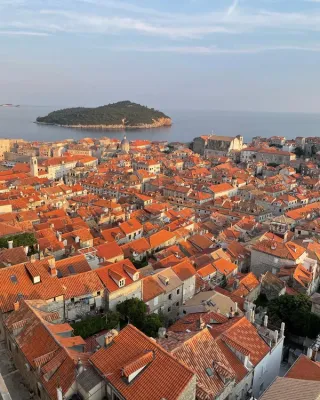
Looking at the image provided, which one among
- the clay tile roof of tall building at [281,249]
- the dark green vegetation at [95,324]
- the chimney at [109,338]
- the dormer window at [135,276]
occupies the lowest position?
the clay tile roof of tall building at [281,249]

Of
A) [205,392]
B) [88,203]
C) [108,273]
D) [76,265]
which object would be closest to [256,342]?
[205,392]

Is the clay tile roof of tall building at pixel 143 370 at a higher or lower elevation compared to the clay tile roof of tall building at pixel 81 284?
higher

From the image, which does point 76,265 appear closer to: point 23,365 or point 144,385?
point 23,365

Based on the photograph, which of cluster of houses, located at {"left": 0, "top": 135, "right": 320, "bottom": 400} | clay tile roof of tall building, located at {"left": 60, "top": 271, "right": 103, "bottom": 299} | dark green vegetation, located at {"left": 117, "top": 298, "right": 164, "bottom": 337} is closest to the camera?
cluster of houses, located at {"left": 0, "top": 135, "right": 320, "bottom": 400}

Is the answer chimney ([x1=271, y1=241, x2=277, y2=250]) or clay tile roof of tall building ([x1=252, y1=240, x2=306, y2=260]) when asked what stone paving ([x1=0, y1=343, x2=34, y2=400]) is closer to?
clay tile roof of tall building ([x1=252, y1=240, x2=306, y2=260])

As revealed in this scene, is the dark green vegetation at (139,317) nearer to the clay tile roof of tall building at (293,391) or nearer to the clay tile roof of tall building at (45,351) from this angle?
the clay tile roof of tall building at (45,351)

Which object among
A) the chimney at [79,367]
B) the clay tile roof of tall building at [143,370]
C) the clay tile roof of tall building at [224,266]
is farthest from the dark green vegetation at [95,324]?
the clay tile roof of tall building at [224,266]

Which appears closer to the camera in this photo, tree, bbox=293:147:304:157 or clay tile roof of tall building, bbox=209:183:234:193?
clay tile roof of tall building, bbox=209:183:234:193

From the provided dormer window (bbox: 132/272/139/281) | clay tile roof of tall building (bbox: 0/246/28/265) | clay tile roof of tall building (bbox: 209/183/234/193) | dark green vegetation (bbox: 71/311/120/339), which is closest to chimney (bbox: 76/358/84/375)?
dark green vegetation (bbox: 71/311/120/339)
